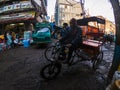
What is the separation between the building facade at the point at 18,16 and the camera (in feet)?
96.9

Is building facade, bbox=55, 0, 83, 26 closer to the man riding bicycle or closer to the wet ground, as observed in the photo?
the wet ground

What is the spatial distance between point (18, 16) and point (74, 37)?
22.9m

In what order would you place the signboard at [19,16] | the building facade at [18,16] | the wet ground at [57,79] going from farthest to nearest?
the building facade at [18,16], the signboard at [19,16], the wet ground at [57,79]

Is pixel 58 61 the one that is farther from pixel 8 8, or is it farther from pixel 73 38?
pixel 8 8

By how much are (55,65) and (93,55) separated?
238 centimetres

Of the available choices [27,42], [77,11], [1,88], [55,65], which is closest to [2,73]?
[1,88]

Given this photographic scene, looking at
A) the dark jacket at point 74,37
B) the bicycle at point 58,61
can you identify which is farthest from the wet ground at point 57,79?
the dark jacket at point 74,37

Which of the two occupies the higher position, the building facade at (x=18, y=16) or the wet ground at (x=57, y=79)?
the building facade at (x=18, y=16)

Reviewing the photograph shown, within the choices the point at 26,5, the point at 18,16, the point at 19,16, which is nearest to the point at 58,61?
the point at 19,16

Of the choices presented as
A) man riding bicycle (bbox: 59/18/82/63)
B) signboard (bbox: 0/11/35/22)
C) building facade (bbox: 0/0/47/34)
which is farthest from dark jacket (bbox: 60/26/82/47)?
signboard (bbox: 0/11/35/22)

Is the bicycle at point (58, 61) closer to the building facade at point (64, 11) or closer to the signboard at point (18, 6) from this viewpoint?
the signboard at point (18, 6)

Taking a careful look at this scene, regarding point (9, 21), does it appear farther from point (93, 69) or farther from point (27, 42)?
point (93, 69)

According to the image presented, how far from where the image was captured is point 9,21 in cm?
3008

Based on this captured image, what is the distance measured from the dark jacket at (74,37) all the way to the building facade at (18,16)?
2072cm
